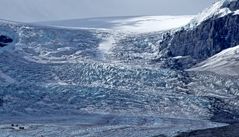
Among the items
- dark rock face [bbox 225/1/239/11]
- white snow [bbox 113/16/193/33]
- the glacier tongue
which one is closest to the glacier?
the glacier tongue

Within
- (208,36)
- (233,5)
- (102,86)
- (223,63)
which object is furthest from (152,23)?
(102,86)

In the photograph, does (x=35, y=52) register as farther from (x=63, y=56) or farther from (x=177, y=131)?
(x=177, y=131)

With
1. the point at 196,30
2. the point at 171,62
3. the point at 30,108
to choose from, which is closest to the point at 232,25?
the point at 196,30

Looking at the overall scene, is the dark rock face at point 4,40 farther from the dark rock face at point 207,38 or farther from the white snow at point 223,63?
the white snow at point 223,63

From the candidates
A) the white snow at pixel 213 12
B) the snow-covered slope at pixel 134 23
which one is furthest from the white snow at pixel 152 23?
the white snow at pixel 213 12

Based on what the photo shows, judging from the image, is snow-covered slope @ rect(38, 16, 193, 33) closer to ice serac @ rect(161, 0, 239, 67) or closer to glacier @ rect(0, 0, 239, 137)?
glacier @ rect(0, 0, 239, 137)

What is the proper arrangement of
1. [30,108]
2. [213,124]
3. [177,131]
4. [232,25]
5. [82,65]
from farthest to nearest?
[232,25]
[82,65]
[30,108]
[213,124]
[177,131]

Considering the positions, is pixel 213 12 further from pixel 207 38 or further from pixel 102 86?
pixel 102 86
